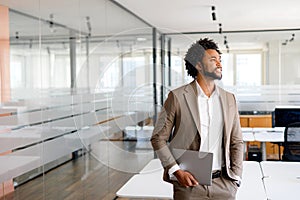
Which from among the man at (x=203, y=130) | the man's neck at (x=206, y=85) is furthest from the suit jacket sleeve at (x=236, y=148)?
the man's neck at (x=206, y=85)

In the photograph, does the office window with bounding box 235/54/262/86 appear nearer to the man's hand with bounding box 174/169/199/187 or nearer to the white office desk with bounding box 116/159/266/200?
the white office desk with bounding box 116/159/266/200

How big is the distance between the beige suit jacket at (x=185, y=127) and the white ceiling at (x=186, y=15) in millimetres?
1347

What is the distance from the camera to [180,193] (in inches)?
80.2

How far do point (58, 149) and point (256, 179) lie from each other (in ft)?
5.06

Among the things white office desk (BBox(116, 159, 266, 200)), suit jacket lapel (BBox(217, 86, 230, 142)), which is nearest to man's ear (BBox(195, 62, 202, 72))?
suit jacket lapel (BBox(217, 86, 230, 142))

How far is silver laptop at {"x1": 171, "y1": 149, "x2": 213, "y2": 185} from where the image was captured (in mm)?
1925

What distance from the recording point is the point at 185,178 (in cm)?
194

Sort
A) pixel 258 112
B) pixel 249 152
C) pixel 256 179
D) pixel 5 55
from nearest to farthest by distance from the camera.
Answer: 1. pixel 5 55
2. pixel 256 179
3. pixel 249 152
4. pixel 258 112

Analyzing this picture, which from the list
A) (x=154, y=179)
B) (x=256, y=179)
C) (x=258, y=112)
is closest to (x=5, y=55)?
(x=154, y=179)

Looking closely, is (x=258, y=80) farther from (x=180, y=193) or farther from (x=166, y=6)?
(x=180, y=193)

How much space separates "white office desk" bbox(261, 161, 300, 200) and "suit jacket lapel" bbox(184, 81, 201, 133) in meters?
0.87

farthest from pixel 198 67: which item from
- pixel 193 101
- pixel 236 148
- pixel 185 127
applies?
pixel 236 148

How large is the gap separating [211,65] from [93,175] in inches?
99.3

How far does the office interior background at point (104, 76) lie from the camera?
273 cm
